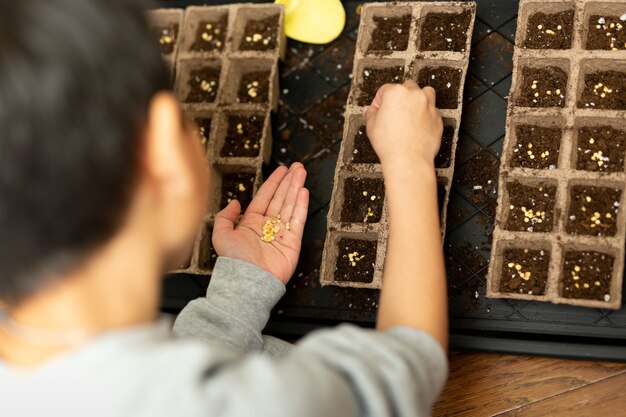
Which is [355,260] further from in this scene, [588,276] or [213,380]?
[213,380]

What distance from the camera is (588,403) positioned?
3.00 feet

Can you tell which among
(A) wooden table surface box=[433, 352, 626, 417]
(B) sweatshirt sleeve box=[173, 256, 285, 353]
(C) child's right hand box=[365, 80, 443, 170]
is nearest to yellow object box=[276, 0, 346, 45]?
(C) child's right hand box=[365, 80, 443, 170]

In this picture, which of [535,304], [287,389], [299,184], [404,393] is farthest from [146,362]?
[535,304]

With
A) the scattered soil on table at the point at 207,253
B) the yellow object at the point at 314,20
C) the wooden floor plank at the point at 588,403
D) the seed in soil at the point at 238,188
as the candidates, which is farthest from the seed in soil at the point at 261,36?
the wooden floor plank at the point at 588,403

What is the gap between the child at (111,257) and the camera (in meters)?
0.43

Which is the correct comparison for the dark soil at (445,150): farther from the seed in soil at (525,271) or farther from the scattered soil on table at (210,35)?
the scattered soil on table at (210,35)

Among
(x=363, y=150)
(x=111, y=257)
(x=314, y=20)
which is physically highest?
(x=314, y=20)

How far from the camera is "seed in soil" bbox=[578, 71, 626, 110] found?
939 mm

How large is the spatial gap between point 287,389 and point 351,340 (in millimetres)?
105

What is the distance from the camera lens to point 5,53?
0.41 metres

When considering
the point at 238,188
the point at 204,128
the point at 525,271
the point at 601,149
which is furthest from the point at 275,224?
the point at 601,149

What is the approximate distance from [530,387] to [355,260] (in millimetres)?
319

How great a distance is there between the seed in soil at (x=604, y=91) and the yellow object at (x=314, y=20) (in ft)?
1.40

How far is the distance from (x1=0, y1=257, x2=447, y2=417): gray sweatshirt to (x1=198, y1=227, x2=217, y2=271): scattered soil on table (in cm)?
43
